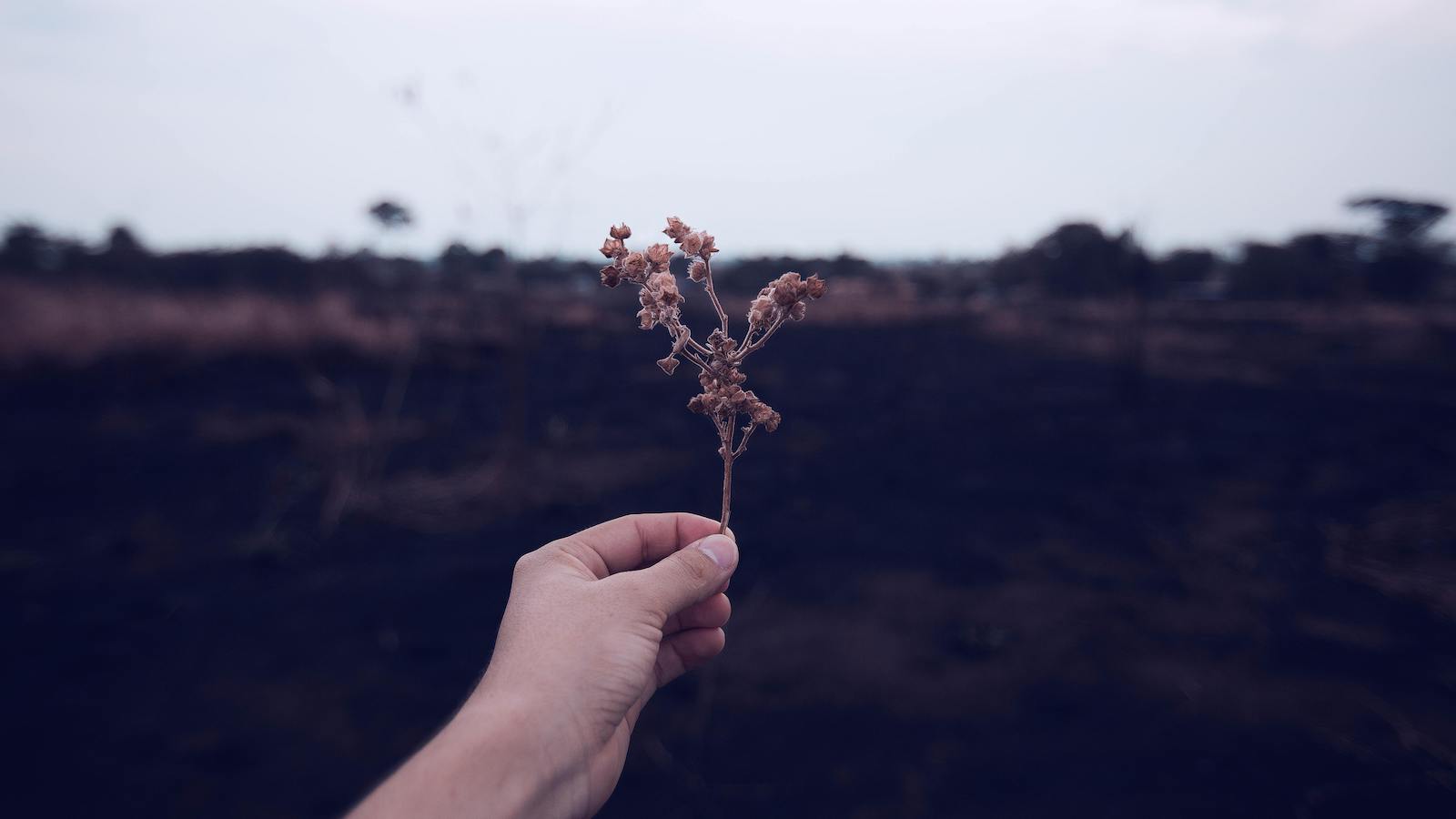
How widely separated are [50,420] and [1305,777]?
15.0m

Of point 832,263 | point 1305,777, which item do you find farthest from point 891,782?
point 832,263

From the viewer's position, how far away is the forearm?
1.18 m

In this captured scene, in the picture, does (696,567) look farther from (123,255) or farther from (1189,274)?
(123,255)

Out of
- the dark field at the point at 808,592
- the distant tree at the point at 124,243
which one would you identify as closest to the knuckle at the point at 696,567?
the dark field at the point at 808,592

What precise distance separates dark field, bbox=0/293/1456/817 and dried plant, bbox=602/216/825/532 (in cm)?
347

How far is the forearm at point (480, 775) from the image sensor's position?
1.18 m

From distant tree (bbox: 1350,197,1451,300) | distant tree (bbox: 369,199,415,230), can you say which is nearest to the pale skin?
distant tree (bbox: 369,199,415,230)

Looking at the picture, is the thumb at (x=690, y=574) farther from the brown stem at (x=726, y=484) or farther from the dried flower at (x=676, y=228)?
the dried flower at (x=676, y=228)

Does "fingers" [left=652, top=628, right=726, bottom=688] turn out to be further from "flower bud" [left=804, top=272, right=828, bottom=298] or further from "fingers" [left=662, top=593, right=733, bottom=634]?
"flower bud" [left=804, top=272, right=828, bottom=298]

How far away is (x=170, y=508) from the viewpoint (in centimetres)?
822

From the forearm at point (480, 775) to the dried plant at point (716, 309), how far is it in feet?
1.72

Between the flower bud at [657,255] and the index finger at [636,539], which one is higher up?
the flower bud at [657,255]

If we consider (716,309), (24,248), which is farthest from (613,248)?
(24,248)

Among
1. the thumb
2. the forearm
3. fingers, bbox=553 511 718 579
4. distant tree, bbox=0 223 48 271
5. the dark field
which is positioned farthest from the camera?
distant tree, bbox=0 223 48 271
